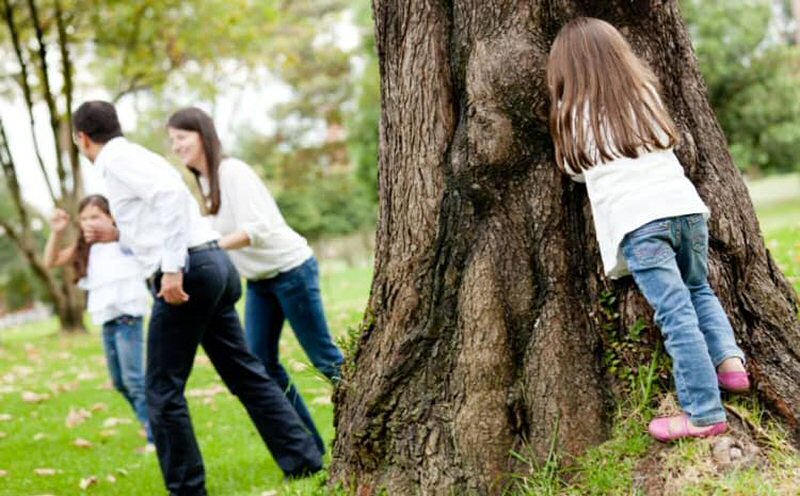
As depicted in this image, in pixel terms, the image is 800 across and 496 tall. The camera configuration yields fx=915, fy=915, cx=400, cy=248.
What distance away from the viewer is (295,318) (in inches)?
197

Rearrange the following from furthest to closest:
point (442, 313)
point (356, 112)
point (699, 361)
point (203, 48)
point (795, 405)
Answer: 1. point (356, 112)
2. point (203, 48)
3. point (442, 313)
4. point (795, 405)
5. point (699, 361)

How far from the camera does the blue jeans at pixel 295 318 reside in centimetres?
498

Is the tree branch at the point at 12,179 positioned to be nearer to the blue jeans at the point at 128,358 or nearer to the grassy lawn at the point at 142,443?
the grassy lawn at the point at 142,443

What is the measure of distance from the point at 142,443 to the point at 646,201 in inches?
180

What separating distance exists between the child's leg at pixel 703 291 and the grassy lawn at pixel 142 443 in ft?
0.82

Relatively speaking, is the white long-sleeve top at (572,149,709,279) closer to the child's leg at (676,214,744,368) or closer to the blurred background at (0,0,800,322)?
the child's leg at (676,214,744,368)

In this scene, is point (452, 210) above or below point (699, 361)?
above

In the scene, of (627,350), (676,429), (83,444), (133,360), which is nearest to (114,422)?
(83,444)

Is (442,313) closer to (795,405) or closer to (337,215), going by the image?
(795,405)

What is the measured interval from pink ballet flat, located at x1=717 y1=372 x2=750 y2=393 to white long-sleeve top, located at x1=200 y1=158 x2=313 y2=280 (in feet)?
8.23

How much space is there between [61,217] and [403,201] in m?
3.58

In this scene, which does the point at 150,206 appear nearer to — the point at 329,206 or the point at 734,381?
the point at 734,381

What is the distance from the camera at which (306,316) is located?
4984 mm

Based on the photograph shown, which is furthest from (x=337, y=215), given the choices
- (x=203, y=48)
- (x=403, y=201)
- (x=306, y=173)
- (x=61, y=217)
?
(x=403, y=201)
